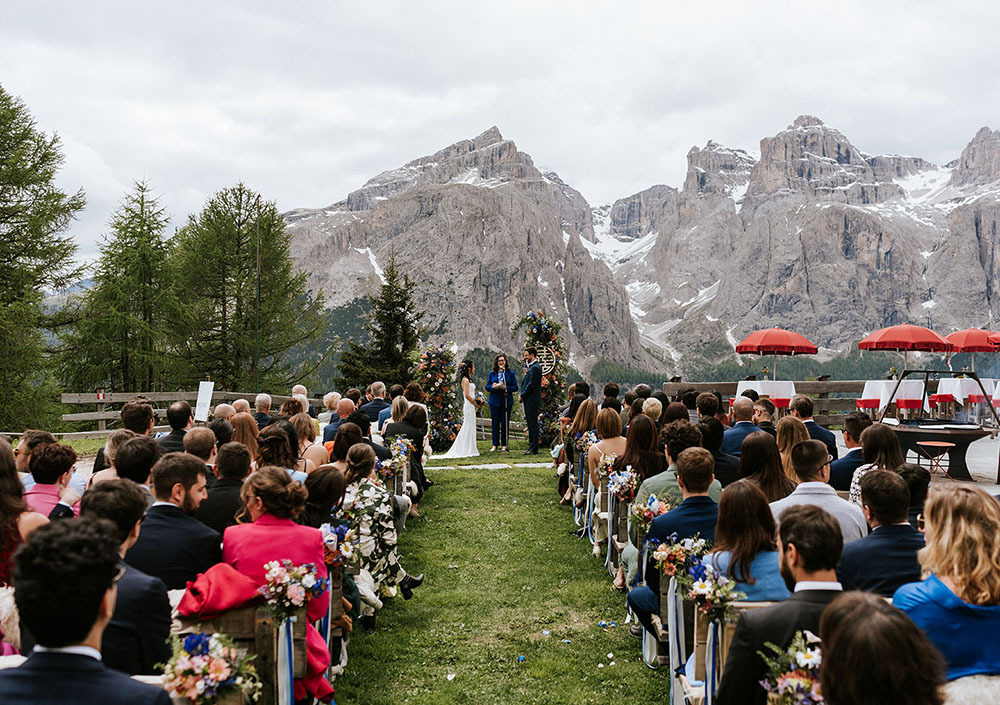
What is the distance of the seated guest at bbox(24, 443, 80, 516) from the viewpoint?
4.56m

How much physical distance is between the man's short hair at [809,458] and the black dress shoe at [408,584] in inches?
150

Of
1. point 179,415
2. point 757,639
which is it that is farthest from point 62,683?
point 179,415

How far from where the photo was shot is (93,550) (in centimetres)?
188

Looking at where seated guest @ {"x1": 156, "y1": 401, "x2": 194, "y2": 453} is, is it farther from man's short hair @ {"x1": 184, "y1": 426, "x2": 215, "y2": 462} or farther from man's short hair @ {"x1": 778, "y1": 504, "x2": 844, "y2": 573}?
man's short hair @ {"x1": 778, "y1": 504, "x2": 844, "y2": 573}

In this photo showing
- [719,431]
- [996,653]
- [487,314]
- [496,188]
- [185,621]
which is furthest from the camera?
[496,188]

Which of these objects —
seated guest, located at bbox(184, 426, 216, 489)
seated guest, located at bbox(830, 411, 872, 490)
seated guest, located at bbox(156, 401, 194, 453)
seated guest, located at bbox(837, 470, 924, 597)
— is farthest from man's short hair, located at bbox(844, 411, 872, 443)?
seated guest, located at bbox(156, 401, 194, 453)

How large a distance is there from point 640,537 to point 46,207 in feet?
86.8

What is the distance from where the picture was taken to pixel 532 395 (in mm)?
15703

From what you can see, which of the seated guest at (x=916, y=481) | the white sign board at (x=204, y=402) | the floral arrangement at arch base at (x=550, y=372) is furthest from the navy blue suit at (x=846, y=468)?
the white sign board at (x=204, y=402)

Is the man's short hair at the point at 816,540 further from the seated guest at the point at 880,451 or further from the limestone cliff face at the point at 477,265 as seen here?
the limestone cliff face at the point at 477,265

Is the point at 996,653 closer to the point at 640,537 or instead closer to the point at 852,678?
the point at 852,678

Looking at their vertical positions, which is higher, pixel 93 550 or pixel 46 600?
pixel 93 550

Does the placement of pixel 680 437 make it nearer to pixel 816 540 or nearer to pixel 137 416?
pixel 816 540

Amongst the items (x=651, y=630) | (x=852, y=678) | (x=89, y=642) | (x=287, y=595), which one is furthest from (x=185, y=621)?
(x=651, y=630)
